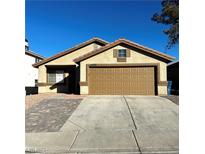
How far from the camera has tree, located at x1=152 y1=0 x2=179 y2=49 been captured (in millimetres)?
20609

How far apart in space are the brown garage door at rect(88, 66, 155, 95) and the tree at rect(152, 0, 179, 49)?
9712 millimetres

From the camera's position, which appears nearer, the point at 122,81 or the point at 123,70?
the point at 122,81

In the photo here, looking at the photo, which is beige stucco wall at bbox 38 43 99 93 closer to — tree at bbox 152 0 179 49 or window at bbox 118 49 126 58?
window at bbox 118 49 126 58

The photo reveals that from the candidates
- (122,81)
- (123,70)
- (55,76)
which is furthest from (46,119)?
(55,76)

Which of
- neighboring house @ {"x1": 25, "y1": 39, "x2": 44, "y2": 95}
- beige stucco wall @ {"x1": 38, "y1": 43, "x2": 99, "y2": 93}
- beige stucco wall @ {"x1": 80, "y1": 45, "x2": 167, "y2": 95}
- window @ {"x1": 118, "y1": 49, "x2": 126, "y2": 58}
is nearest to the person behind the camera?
beige stucco wall @ {"x1": 80, "y1": 45, "x2": 167, "y2": 95}

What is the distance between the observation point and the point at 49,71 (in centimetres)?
1869

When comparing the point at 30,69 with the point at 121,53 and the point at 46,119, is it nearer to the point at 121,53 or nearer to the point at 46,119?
the point at 121,53

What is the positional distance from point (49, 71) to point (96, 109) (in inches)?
434

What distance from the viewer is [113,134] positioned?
5727mm

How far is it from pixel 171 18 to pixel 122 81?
492 inches

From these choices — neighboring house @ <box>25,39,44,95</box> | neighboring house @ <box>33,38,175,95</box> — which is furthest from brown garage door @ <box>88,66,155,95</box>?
neighboring house @ <box>25,39,44,95</box>

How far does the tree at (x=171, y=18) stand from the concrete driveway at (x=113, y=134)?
51.0 ft

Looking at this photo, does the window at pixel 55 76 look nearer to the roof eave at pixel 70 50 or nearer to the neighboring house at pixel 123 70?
the roof eave at pixel 70 50

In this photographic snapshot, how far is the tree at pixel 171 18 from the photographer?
20609 mm
